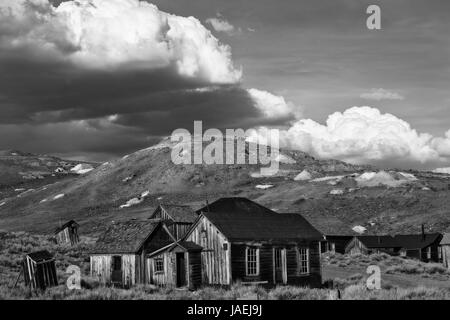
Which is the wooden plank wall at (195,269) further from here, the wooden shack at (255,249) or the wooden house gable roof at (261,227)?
the wooden house gable roof at (261,227)

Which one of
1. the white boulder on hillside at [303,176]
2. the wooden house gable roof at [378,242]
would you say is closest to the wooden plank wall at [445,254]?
the wooden house gable roof at [378,242]

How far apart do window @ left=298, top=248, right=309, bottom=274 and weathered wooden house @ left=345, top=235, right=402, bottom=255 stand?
32597mm

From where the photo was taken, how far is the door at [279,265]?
34.0m

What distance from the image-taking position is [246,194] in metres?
118

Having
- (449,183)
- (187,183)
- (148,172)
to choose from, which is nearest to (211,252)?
(449,183)

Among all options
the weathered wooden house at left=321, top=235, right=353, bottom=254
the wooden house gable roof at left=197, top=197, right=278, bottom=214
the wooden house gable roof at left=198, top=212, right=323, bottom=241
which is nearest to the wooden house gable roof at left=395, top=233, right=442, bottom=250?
the weathered wooden house at left=321, top=235, right=353, bottom=254

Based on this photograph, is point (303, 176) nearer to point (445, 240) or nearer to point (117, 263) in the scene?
point (445, 240)

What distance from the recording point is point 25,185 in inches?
7274

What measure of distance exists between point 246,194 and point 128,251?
82.3m

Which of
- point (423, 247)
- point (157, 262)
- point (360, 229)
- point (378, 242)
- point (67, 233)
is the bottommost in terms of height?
point (423, 247)

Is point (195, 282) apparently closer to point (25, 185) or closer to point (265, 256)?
point (265, 256)

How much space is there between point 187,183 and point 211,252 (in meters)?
100

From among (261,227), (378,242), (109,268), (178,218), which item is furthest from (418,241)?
(109,268)

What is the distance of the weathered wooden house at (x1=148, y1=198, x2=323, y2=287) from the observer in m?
32.7
